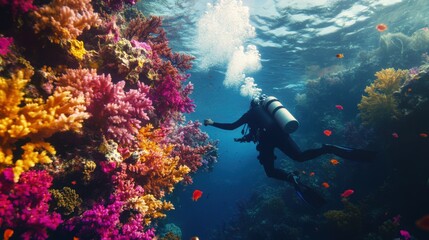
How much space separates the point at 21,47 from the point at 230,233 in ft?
58.2

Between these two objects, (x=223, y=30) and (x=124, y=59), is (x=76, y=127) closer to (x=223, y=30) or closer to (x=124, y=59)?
(x=124, y=59)

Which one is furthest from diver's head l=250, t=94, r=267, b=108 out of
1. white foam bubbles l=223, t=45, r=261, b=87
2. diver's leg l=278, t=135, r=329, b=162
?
white foam bubbles l=223, t=45, r=261, b=87

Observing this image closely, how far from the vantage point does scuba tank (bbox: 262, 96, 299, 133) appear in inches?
253

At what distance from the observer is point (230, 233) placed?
59.8 feet

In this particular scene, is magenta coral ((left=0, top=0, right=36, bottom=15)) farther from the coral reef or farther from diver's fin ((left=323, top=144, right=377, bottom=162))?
diver's fin ((left=323, top=144, right=377, bottom=162))

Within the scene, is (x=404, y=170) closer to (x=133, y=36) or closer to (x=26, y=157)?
(x=133, y=36)

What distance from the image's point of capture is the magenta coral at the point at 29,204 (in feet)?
10.6

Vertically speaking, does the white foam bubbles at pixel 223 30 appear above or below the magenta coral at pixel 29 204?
above

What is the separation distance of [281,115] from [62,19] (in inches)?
207

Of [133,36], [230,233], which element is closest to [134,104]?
[133,36]

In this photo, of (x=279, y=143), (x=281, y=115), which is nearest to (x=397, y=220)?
(x=279, y=143)

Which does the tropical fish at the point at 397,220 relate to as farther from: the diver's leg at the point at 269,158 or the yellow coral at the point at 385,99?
the diver's leg at the point at 269,158

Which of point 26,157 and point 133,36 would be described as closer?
point 26,157

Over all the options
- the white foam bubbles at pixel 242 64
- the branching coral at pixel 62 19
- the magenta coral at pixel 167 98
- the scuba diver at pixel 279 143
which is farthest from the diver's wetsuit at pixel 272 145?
the white foam bubbles at pixel 242 64
